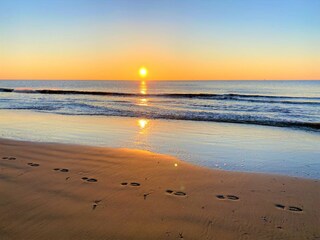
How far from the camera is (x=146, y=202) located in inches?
185

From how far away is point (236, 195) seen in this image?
518cm

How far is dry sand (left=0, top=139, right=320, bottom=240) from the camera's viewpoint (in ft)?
12.6

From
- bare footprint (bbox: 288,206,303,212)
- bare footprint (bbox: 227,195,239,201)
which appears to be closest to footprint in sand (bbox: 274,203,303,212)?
bare footprint (bbox: 288,206,303,212)

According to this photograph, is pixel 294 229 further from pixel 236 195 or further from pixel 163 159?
pixel 163 159

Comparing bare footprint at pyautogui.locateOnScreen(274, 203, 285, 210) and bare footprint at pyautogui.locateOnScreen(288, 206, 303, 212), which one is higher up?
bare footprint at pyautogui.locateOnScreen(274, 203, 285, 210)

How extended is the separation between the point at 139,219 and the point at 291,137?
9.67 meters

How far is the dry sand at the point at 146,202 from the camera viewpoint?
12.6ft

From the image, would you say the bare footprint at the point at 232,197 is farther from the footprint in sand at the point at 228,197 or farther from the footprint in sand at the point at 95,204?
the footprint in sand at the point at 95,204

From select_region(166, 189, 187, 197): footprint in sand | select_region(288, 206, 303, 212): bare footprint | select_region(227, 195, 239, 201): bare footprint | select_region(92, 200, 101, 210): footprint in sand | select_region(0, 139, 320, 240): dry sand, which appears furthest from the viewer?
select_region(166, 189, 187, 197): footprint in sand

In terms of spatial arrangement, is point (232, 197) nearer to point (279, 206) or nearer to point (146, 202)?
point (279, 206)

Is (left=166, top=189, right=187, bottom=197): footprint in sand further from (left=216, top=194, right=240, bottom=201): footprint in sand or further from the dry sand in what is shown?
(left=216, top=194, right=240, bottom=201): footprint in sand

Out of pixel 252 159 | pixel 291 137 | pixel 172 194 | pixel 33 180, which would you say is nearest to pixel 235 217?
pixel 172 194

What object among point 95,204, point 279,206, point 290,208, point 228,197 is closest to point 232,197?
point 228,197

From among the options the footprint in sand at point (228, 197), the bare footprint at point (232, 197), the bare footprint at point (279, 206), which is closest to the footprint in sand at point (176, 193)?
the footprint in sand at point (228, 197)
